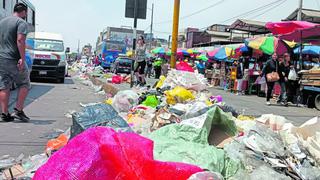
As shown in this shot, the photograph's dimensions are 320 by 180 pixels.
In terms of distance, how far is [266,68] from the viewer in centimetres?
1335

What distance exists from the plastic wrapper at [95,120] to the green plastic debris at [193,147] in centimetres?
52

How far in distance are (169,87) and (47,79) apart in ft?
44.8

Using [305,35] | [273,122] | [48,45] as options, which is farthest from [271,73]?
[48,45]

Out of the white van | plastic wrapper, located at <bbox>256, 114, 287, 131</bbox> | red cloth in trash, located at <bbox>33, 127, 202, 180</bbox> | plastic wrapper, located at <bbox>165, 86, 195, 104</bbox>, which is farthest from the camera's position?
the white van

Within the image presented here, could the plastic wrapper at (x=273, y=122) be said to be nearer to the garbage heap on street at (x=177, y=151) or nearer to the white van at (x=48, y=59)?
the garbage heap on street at (x=177, y=151)

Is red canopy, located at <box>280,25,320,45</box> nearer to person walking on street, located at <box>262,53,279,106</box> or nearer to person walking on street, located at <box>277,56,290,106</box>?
person walking on street, located at <box>277,56,290,106</box>

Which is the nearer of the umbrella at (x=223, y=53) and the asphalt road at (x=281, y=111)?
the asphalt road at (x=281, y=111)

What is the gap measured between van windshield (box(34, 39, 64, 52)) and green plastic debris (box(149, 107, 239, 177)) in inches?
670

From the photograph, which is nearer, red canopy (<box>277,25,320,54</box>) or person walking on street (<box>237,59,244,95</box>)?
red canopy (<box>277,25,320,54</box>)

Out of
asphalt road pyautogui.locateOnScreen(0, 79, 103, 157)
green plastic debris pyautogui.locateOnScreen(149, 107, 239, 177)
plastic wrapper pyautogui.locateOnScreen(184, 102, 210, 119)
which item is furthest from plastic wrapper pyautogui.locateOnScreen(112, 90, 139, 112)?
green plastic debris pyautogui.locateOnScreen(149, 107, 239, 177)

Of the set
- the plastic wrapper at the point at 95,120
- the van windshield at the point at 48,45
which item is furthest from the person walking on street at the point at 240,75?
the plastic wrapper at the point at 95,120

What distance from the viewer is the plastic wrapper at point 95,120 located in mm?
4703

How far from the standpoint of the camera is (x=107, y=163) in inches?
112

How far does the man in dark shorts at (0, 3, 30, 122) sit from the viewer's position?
737cm
